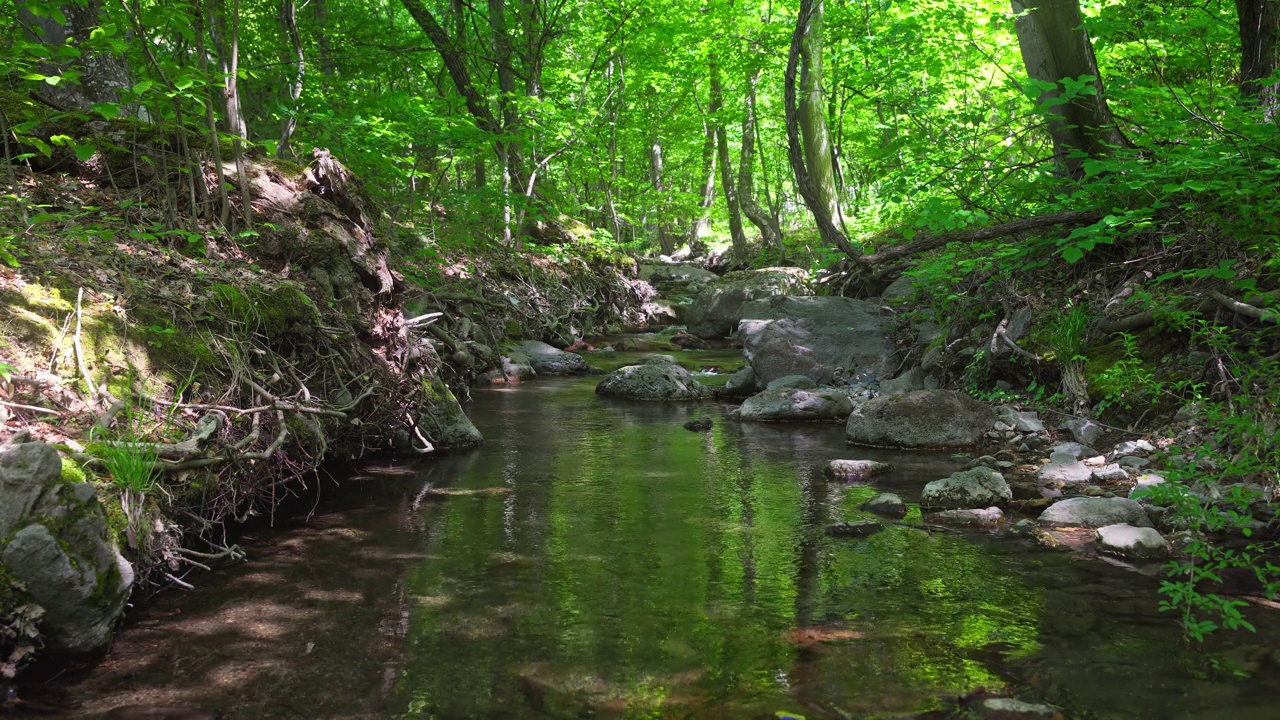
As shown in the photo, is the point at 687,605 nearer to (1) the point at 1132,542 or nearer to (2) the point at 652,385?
(1) the point at 1132,542

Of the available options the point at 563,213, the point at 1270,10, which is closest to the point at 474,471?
the point at 1270,10

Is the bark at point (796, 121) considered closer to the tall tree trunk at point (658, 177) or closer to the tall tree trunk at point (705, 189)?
the tall tree trunk at point (705, 189)

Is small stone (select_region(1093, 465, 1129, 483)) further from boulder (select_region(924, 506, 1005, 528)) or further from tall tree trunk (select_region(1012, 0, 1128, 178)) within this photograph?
tall tree trunk (select_region(1012, 0, 1128, 178))

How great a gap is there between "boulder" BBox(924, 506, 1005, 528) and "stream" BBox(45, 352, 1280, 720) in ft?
0.81

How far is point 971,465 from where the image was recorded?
6.28m

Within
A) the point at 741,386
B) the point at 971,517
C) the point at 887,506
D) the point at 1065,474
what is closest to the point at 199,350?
the point at 887,506

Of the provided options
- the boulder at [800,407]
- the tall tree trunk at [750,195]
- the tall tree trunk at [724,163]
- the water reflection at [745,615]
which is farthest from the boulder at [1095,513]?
the tall tree trunk at [750,195]

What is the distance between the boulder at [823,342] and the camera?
10.2 metres

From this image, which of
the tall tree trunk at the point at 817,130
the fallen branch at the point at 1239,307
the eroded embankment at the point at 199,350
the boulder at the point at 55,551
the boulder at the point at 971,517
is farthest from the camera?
the tall tree trunk at the point at 817,130

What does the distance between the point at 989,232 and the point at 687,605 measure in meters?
5.24

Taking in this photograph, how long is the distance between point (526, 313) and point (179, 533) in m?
10.5

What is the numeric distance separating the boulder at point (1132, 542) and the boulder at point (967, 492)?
2.94 ft

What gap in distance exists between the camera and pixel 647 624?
3.44m

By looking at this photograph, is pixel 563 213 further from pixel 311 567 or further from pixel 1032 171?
pixel 311 567
